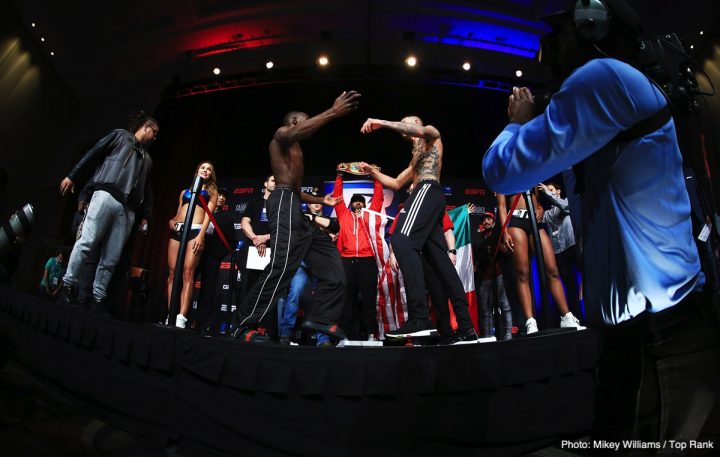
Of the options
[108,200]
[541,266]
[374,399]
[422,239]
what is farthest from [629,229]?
[108,200]

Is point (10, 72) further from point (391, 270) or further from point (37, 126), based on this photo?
point (391, 270)

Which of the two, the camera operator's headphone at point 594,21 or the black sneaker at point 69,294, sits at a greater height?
the camera operator's headphone at point 594,21

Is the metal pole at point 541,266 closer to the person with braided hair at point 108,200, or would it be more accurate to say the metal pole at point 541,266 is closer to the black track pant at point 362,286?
the black track pant at point 362,286

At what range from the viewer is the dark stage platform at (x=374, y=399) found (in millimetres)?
1626

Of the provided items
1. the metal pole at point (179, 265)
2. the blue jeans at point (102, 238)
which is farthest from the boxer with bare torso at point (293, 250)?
the blue jeans at point (102, 238)

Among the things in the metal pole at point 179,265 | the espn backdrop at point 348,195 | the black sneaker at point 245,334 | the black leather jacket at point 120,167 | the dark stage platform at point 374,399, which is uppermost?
the espn backdrop at point 348,195

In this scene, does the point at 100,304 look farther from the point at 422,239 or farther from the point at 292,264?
the point at 422,239

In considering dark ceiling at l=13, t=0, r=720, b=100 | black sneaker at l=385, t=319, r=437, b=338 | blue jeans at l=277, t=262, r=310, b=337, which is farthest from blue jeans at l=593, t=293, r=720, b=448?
dark ceiling at l=13, t=0, r=720, b=100

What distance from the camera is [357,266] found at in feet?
15.9

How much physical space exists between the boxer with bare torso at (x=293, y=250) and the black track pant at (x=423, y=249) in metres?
0.59

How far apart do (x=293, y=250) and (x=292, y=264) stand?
12 centimetres

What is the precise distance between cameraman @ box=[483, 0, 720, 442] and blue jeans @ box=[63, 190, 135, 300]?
3486mm

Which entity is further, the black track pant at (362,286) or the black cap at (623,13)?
the black track pant at (362,286)

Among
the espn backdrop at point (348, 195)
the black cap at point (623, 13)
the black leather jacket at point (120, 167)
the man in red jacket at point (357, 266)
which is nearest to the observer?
the black cap at point (623, 13)
